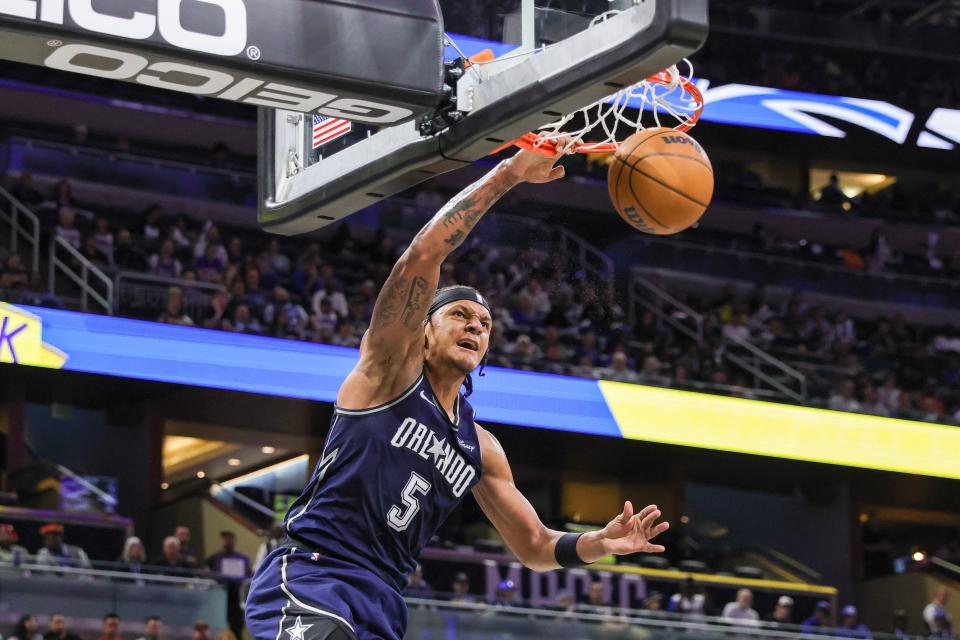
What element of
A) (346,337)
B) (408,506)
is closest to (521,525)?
(408,506)

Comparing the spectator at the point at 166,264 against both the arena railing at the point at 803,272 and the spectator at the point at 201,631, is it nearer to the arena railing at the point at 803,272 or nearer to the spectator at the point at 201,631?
the spectator at the point at 201,631

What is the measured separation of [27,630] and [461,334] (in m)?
7.80

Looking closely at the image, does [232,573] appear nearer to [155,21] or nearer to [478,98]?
[478,98]

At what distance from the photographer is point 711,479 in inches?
897

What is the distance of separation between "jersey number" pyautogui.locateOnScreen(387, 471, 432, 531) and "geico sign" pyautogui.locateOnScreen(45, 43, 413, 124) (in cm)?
113

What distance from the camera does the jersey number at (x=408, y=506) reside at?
4.83m

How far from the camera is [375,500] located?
4.80 m

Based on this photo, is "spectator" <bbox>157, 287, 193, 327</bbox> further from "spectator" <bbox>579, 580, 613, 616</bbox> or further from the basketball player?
the basketball player

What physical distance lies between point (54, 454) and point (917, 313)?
1405 cm

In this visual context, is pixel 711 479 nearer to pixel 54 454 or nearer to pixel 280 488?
pixel 280 488

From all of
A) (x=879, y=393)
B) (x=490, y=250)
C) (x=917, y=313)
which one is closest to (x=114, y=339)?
(x=490, y=250)

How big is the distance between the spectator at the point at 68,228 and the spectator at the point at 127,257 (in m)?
0.45

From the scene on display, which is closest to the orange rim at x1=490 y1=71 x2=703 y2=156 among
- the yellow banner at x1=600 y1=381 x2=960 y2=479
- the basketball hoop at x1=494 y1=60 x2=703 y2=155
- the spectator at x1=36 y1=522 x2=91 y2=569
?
the basketball hoop at x1=494 y1=60 x2=703 y2=155

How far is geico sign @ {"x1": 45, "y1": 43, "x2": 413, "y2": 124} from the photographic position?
440 centimetres
